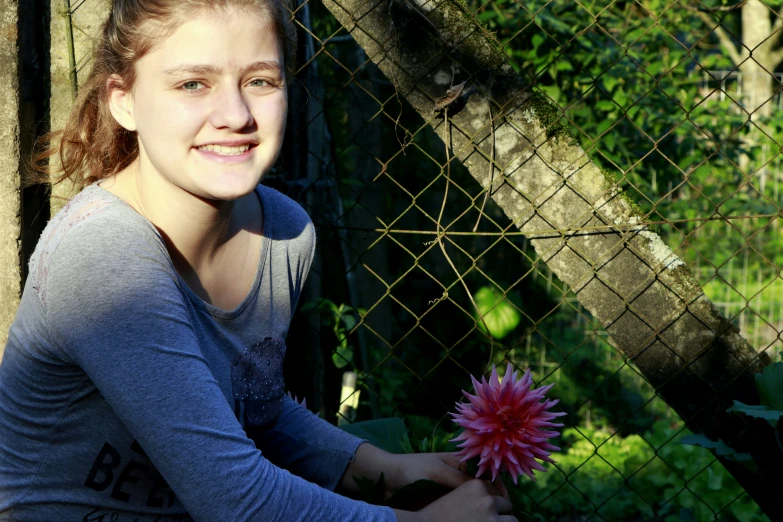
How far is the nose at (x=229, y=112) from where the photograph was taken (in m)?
1.49

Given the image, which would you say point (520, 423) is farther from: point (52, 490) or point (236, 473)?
point (52, 490)

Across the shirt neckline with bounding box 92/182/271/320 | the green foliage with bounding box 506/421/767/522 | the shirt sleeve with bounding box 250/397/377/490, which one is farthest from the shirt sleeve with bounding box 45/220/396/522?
the green foliage with bounding box 506/421/767/522

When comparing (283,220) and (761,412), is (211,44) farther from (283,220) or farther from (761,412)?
(761,412)

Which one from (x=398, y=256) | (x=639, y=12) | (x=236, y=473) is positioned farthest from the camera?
(x=639, y=12)

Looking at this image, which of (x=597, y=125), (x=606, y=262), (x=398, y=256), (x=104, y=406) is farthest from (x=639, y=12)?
(x=104, y=406)

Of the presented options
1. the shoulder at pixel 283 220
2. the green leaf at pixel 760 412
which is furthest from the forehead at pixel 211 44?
the green leaf at pixel 760 412

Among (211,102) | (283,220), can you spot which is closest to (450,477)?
(283,220)

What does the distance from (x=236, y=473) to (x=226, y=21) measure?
0.81m

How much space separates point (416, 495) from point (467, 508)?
6.7 inches

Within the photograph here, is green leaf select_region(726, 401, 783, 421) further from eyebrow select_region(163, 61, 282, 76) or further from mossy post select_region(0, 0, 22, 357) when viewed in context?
mossy post select_region(0, 0, 22, 357)

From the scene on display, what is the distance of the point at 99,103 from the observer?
1775mm

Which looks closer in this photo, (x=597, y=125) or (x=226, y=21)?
(x=226, y=21)

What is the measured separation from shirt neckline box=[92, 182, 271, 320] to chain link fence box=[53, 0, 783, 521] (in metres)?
0.51

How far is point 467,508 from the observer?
1.53 meters
